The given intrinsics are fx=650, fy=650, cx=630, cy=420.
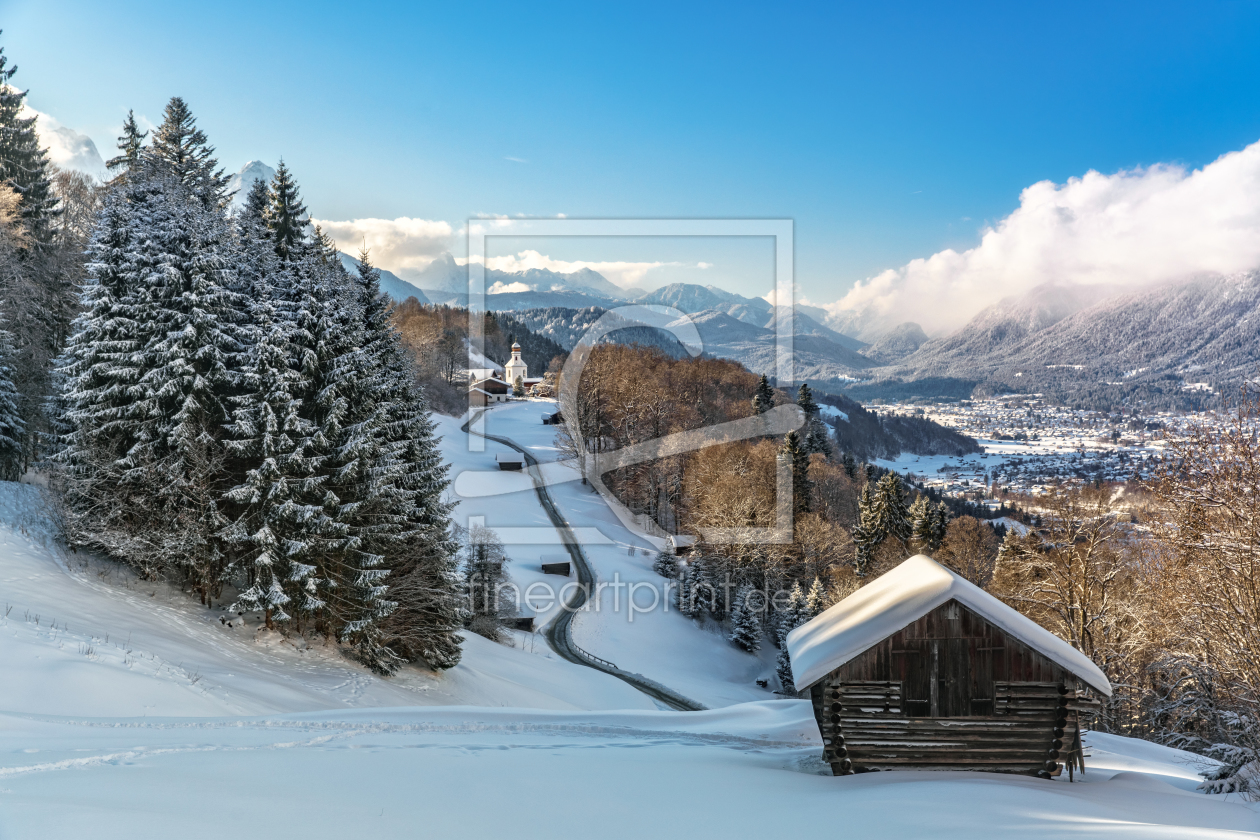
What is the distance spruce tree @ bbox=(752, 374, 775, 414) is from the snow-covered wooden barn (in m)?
53.5

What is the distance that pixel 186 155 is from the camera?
2641 centimetres

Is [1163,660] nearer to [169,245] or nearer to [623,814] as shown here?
[623,814]

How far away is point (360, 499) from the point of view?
19156 millimetres

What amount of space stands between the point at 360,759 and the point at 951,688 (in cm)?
942

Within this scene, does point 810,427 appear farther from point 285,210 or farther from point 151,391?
point 151,391

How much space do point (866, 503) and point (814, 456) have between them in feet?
38.6

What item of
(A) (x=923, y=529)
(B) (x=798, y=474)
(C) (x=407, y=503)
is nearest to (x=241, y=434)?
(C) (x=407, y=503)

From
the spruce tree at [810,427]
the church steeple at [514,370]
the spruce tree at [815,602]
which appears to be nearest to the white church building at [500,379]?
the church steeple at [514,370]

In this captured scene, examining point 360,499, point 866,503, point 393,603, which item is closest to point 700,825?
point 393,603

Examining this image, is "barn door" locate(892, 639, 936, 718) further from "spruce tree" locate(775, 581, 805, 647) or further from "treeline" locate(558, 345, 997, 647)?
"spruce tree" locate(775, 581, 805, 647)

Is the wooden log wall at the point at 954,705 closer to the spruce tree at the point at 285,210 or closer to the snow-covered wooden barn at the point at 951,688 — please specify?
the snow-covered wooden barn at the point at 951,688

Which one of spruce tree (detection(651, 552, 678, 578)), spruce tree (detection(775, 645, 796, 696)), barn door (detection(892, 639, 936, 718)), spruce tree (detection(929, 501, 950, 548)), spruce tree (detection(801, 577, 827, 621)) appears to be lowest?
spruce tree (detection(775, 645, 796, 696))

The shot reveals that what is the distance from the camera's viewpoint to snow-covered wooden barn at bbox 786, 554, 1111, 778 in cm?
1091

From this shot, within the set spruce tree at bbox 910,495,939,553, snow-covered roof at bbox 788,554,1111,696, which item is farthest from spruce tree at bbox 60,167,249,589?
spruce tree at bbox 910,495,939,553
